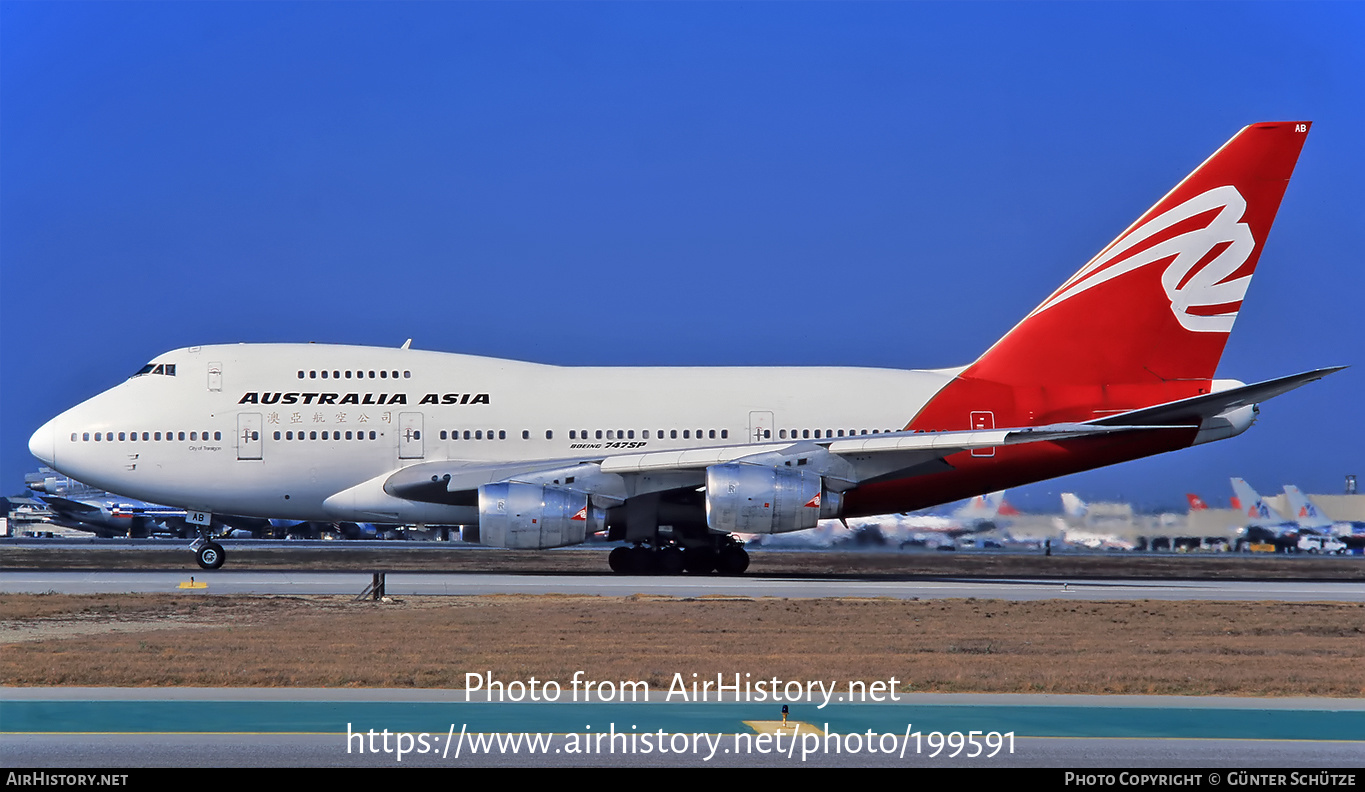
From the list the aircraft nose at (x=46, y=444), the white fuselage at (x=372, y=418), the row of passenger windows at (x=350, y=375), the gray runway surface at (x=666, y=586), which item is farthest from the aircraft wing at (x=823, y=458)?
the aircraft nose at (x=46, y=444)

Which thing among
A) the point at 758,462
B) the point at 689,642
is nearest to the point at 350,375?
the point at 758,462

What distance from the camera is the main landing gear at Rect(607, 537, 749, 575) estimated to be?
2828 centimetres

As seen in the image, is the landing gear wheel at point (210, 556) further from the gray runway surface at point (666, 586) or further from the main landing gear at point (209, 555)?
the gray runway surface at point (666, 586)

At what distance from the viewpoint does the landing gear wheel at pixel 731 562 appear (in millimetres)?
28516

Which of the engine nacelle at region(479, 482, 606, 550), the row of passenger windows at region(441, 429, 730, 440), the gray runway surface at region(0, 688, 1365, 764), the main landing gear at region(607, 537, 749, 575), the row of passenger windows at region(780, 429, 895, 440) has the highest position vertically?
→ the row of passenger windows at region(441, 429, 730, 440)

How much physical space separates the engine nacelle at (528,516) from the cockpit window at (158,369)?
774 cm

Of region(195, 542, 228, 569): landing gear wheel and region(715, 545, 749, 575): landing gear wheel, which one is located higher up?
region(195, 542, 228, 569): landing gear wheel

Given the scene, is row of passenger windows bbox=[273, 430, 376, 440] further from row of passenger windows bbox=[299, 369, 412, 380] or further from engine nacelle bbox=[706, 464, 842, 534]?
engine nacelle bbox=[706, 464, 842, 534]

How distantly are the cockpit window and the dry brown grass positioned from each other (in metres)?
8.32

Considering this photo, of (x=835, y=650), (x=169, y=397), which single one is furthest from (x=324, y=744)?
(x=169, y=397)

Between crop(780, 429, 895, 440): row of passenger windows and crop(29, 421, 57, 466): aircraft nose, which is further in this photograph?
crop(29, 421, 57, 466): aircraft nose

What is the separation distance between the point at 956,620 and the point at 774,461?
773 centimetres

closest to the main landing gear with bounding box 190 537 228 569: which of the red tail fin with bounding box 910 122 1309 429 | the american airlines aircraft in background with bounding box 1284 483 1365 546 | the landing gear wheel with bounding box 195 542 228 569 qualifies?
the landing gear wheel with bounding box 195 542 228 569

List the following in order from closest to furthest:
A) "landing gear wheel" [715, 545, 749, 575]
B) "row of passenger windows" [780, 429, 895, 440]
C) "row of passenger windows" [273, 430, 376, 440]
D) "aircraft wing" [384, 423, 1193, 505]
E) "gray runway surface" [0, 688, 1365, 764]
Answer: "gray runway surface" [0, 688, 1365, 764], "aircraft wing" [384, 423, 1193, 505], "row of passenger windows" [780, 429, 895, 440], "row of passenger windows" [273, 430, 376, 440], "landing gear wheel" [715, 545, 749, 575]
